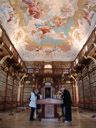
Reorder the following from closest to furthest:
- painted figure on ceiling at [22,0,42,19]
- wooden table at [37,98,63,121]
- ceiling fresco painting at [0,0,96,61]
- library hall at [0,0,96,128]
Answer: wooden table at [37,98,63,121]
library hall at [0,0,96,128]
ceiling fresco painting at [0,0,96,61]
painted figure on ceiling at [22,0,42,19]

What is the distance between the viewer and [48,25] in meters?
13.6

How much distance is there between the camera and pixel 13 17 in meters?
10.9

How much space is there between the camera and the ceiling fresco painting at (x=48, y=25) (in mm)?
10266

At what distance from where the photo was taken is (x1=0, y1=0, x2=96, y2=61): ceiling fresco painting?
10.3 m

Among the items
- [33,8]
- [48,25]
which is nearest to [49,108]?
[33,8]

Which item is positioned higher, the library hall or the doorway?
the library hall

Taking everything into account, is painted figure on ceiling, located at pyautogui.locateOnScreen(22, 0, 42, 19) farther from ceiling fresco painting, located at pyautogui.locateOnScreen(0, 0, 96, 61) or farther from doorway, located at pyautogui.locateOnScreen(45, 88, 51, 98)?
doorway, located at pyautogui.locateOnScreen(45, 88, 51, 98)

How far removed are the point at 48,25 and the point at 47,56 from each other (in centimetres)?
596

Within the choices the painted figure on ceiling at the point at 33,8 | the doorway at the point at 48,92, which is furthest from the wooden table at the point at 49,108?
the doorway at the point at 48,92

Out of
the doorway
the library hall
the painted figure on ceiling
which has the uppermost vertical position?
the painted figure on ceiling

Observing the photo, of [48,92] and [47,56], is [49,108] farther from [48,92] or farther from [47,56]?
[47,56]

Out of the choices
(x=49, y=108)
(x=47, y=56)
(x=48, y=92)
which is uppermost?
(x=47, y=56)

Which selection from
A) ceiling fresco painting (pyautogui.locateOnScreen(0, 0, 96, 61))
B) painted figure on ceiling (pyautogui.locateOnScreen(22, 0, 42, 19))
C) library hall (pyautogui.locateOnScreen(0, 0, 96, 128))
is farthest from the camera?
painted figure on ceiling (pyautogui.locateOnScreen(22, 0, 42, 19))

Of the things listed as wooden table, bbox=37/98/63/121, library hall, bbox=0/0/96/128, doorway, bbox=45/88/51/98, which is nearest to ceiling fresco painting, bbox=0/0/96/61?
library hall, bbox=0/0/96/128
